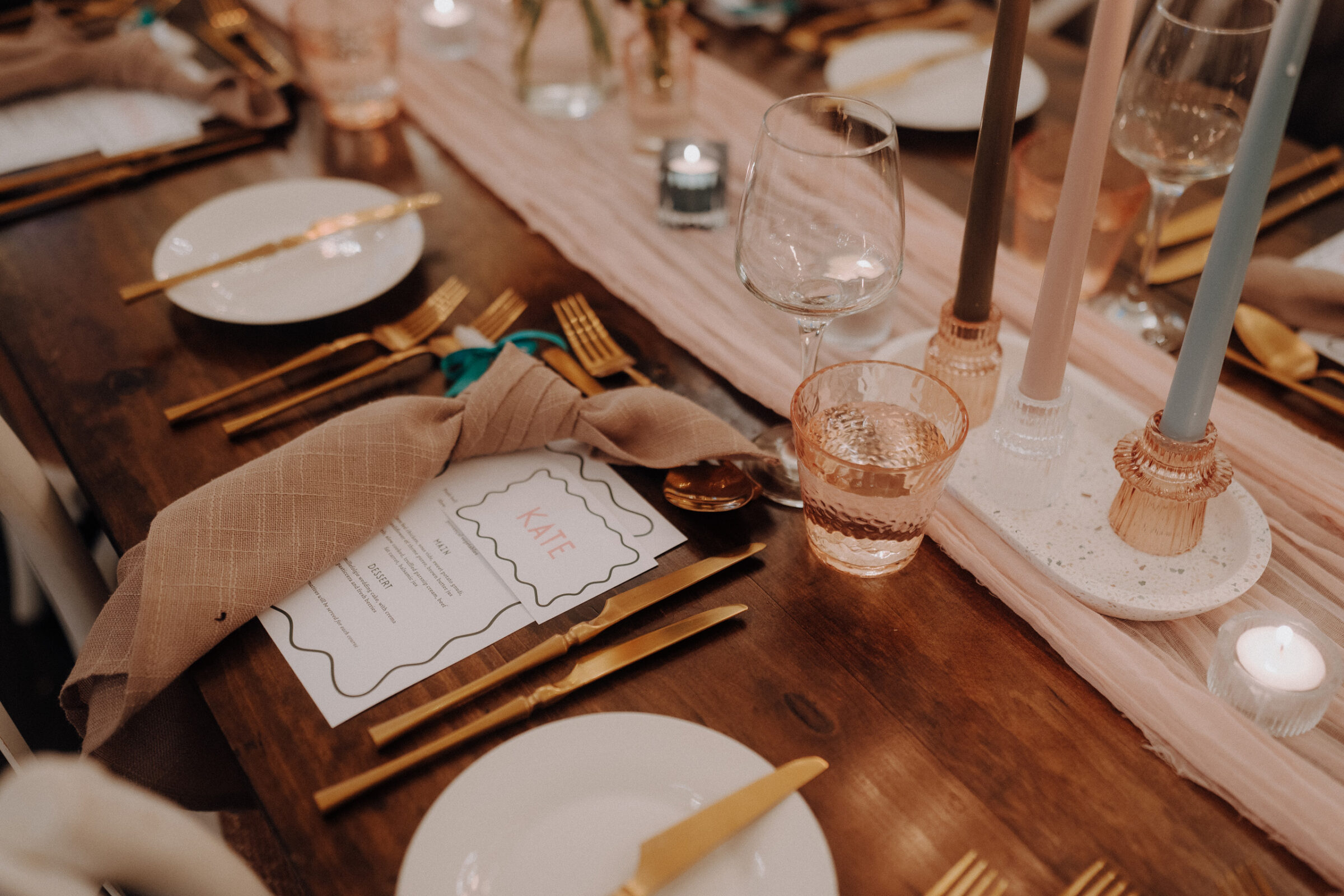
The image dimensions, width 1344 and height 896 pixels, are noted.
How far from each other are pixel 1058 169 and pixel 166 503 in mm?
864

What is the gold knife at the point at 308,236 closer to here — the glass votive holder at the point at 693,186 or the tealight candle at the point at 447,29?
the glass votive holder at the point at 693,186

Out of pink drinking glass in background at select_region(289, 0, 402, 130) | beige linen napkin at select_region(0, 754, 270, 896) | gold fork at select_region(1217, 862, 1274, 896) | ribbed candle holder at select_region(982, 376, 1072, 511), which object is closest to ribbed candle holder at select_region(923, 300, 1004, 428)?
ribbed candle holder at select_region(982, 376, 1072, 511)

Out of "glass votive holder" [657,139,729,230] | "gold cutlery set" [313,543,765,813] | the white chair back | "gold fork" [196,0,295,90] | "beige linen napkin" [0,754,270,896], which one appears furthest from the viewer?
"gold fork" [196,0,295,90]

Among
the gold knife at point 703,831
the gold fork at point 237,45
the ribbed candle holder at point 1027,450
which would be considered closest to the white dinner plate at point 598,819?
the gold knife at point 703,831

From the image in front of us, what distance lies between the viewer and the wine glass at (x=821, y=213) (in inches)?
26.0

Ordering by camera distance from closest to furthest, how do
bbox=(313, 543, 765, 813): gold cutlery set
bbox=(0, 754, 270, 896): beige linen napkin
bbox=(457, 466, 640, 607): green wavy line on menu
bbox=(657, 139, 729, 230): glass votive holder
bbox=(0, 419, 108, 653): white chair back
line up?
bbox=(0, 754, 270, 896): beige linen napkin
bbox=(313, 543, 765, 813): gold cutlery set
bbox=(457, 466, 640, 607): green wavy line on menu
bbox=(0, 419, 108, 653): white chair back
bbox=(657, 139, 729, 230): glass votive holder

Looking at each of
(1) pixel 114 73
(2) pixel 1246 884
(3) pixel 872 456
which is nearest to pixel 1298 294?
(3) pixel 872 456

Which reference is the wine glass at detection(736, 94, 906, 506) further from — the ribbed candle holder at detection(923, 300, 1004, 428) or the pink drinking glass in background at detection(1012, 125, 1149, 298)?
the pink drinking glass in background at detection(1012, 125, 1149, 298)

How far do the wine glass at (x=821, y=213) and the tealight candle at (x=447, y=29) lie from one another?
914 millimetres

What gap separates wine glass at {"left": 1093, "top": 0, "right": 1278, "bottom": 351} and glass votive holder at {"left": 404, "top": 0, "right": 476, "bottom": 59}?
3.13 ft

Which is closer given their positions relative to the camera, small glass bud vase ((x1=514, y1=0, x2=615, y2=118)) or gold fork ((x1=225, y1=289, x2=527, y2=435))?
gold fork ((x1=225, y1=289, x2=527, y2=435))

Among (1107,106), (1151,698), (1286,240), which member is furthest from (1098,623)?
(1286,240)

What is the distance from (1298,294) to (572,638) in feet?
2.53

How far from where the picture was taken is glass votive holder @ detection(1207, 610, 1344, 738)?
1.97ft
